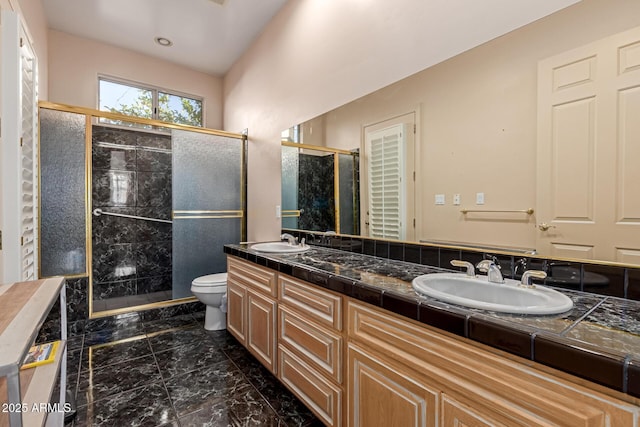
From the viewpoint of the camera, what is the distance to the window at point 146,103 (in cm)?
353

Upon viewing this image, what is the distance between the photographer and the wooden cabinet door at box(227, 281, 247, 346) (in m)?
2.29

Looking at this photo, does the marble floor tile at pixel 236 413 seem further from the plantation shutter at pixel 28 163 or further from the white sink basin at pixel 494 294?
the plantation shutter at pixel 28 163

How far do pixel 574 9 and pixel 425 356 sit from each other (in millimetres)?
1385

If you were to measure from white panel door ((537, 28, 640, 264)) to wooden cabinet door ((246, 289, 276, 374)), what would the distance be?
1493 millimetres

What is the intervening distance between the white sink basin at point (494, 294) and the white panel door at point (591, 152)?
243 mm

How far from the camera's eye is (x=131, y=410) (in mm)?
1731

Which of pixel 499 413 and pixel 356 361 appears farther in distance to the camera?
pixel 356 361

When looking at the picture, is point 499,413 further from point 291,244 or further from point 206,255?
point 206,255

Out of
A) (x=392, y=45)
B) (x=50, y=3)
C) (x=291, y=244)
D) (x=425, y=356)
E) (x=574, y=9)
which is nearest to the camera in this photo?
(x=425, y=356)

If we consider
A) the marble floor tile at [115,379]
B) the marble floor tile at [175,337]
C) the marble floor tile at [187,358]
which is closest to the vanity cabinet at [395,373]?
the marble floor tile at [187,358]

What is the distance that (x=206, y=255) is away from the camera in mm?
3438

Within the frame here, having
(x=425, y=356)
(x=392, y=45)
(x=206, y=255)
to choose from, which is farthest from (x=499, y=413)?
(x=206, y=255)

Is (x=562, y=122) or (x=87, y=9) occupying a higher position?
(x=87, y=9)

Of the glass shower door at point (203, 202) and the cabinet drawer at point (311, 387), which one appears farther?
the glass shower door at point (203, 202)
